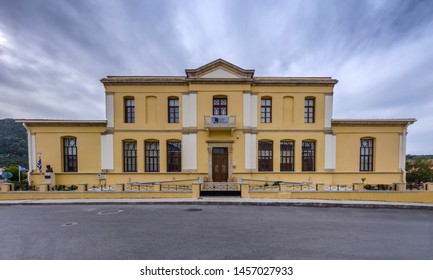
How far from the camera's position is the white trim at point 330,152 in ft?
54.9

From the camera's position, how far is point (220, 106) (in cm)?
1689

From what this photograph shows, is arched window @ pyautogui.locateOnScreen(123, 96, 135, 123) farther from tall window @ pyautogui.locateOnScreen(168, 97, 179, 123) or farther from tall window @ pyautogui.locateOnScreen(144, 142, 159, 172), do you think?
tall window @ pyautogui.locateOnScreen(168, 97, 179, 123)

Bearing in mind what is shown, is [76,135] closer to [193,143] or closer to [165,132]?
[165,132]

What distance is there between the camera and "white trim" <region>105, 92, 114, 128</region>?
1658 cm

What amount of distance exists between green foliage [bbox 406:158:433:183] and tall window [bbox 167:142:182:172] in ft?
85.9

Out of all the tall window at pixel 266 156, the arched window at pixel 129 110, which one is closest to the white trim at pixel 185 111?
the arched window at pixel 129 110

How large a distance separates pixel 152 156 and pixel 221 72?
33.4 ft

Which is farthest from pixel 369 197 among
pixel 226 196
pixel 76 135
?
pixel 76 135

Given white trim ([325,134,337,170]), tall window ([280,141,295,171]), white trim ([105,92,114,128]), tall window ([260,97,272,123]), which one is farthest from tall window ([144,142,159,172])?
white trim ([325,134,337,170])

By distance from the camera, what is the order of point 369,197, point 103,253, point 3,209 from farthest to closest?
1. point 369,197
2. point 3,209
3. point 103,253

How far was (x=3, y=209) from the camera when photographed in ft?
34.0

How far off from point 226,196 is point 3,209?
1316cm

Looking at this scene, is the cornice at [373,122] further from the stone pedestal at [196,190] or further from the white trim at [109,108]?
the white trim at [109,108]

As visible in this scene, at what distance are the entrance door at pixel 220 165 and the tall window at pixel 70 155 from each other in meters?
13.0
